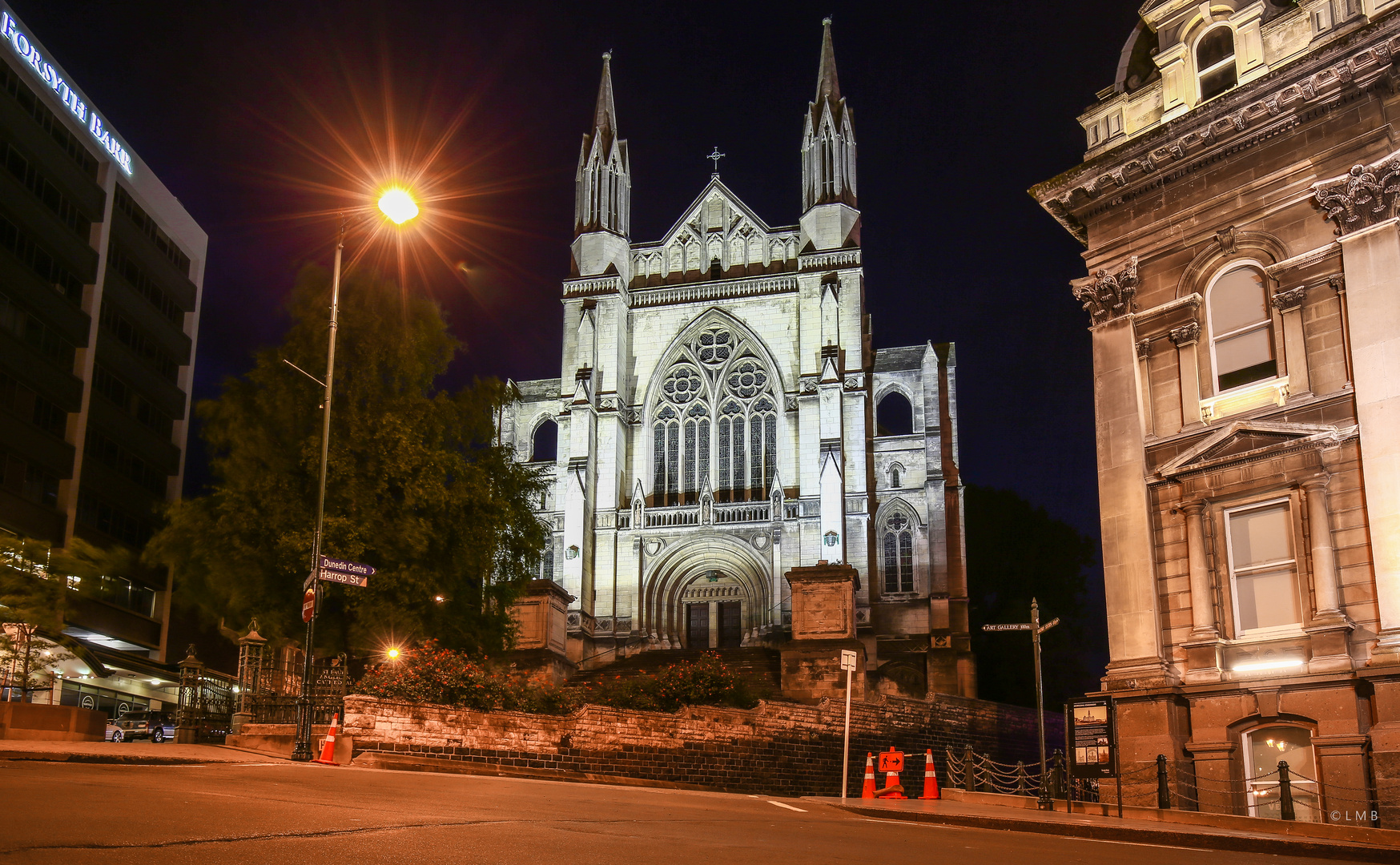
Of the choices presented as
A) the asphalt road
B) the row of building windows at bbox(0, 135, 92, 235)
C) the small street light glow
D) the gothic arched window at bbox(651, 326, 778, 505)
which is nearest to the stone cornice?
the small street light glow

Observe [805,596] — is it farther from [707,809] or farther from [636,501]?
[707,809]

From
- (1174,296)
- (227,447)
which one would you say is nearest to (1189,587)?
(1174,296)

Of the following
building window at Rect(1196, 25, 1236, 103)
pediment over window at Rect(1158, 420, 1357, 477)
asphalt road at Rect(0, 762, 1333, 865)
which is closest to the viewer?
asphalt road at Rect(0, 762, 1333, 865)

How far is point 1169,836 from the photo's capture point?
42.7 feet

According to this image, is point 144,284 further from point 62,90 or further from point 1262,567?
point 1262,567

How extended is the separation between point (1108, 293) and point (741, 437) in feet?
89.8

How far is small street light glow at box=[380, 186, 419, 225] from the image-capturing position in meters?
18.1

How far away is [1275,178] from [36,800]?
1706 cm

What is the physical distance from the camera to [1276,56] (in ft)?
58.3

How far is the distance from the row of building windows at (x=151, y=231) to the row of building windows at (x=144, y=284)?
1581 millimetres

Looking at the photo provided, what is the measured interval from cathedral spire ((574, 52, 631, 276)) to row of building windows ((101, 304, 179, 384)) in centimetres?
1812

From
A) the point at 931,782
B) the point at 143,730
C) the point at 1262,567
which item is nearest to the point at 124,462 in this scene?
the point at 143,730

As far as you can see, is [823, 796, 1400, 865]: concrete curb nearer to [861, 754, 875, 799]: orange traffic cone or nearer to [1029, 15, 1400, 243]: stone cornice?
[861, 754, 875, 799]: orange traffic cone

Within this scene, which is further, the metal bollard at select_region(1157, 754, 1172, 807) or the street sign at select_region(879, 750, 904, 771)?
the street sign at select_region(879, 750, 904, 771)
